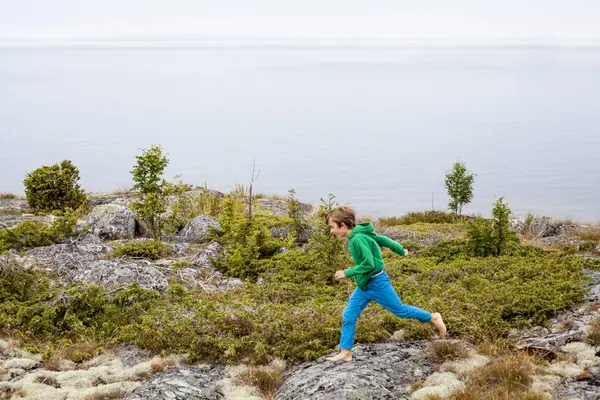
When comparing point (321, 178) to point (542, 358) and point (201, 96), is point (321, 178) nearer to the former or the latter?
point (542, 358)

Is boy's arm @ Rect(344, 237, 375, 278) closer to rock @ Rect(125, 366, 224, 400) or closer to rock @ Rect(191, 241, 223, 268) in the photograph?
rock @ Rect(125, 366, 224, 400)

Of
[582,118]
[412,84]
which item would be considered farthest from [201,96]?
[582,118]

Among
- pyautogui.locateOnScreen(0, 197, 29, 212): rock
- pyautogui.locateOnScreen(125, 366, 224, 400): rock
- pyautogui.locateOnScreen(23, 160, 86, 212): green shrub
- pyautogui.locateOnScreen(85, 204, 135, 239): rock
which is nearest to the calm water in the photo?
pyautogui.locateOnScreen(0, 197, 29, 212): rock

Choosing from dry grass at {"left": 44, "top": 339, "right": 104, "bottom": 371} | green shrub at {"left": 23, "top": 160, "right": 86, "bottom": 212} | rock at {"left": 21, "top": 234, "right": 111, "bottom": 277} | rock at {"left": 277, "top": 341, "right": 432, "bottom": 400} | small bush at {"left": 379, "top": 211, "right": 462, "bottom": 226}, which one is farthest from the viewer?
small bush at {"left": 379, "top": 211, "right": 462, "bottom": 226}

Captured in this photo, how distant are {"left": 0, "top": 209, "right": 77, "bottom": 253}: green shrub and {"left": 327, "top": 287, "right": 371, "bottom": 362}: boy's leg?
9.74m

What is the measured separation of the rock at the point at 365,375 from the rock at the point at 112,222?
9.77 meters

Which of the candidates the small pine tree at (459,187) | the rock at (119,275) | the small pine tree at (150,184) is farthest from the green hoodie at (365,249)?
the small pine tree at (459,187)

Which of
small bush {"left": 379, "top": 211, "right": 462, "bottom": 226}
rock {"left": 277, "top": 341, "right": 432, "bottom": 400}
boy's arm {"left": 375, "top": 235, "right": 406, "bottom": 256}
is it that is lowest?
rock {"left": 277, "top": 341, "right": 432, "bottom": 400}

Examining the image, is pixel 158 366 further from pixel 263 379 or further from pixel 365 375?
pixel 365 375

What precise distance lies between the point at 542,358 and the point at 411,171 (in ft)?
208

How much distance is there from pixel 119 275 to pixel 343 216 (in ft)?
19.6

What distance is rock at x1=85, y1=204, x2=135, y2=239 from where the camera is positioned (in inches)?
663

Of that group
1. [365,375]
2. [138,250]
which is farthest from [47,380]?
[138,250]

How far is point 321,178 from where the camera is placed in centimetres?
6650
